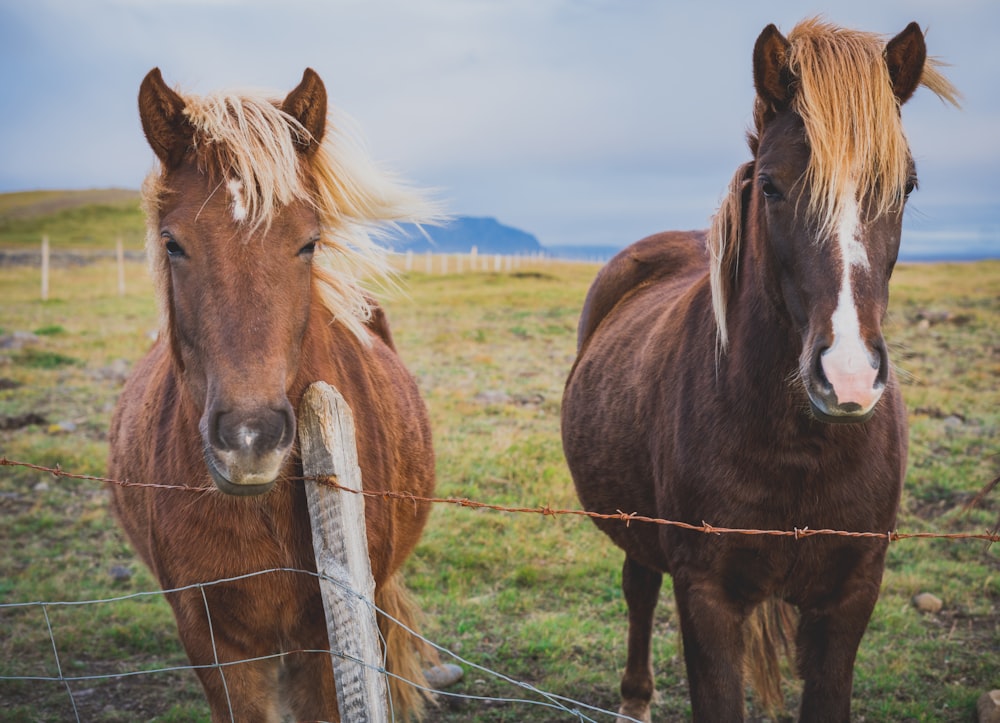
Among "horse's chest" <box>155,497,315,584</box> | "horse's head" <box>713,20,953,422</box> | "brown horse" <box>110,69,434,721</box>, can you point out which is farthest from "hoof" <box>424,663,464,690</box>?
"horse's head" <box>713,20,953,422</box>

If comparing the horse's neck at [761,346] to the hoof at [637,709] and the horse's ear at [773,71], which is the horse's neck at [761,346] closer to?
the horse's ear at [773,71]

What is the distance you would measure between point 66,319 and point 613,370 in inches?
677

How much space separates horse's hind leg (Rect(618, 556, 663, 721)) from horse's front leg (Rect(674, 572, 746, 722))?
126 centimetres

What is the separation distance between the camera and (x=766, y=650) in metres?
3.63

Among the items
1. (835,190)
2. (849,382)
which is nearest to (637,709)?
(849,382)

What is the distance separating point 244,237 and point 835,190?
1611 millimetres

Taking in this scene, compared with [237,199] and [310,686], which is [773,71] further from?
[310,686]

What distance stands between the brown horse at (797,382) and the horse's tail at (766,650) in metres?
0.78

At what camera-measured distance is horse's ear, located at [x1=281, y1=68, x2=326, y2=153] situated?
242cm

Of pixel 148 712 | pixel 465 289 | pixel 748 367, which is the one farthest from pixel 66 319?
pixel 748 367

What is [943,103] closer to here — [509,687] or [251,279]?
[251,279]

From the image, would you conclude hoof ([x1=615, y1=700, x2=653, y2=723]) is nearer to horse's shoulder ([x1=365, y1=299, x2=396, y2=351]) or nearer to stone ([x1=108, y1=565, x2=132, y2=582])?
horse's shoulder ([x1=365, y1=299, x2=396, y2=351])

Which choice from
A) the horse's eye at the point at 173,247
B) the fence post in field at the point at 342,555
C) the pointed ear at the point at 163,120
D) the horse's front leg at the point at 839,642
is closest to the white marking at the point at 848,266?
the horse's front leg at the point at 839,642

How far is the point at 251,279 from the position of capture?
6.85 feet
